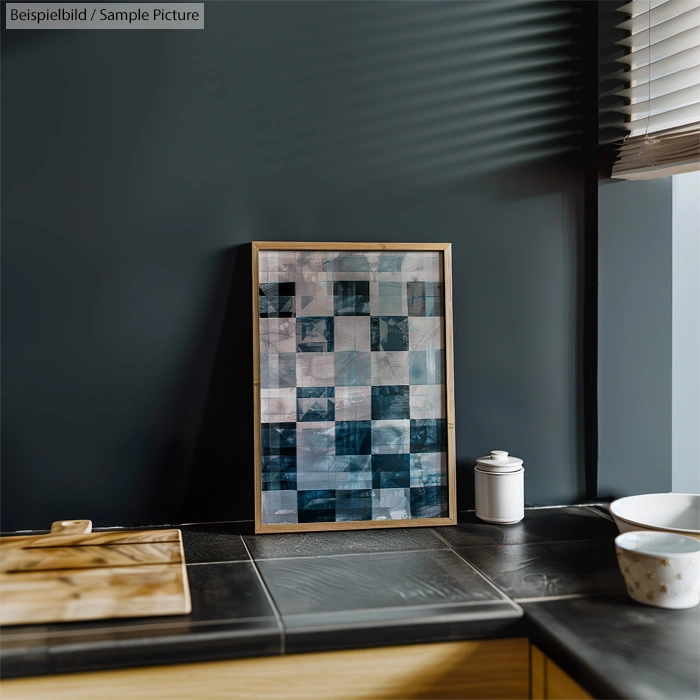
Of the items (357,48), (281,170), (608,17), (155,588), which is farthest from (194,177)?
(608,17)

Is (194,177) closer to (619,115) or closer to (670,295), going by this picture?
(619,115)

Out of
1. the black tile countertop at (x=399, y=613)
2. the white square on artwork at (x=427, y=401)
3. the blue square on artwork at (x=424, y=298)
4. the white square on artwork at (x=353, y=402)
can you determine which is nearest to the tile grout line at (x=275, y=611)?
the black tile countertop at (x=399, y=613)

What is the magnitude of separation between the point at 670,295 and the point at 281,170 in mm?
835

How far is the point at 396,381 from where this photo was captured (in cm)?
148

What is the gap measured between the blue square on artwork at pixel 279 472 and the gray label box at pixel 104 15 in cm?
82

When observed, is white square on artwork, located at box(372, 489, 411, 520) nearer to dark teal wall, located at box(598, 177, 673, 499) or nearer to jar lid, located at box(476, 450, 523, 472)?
jar lid, located at box(476, 450, 523, 472)

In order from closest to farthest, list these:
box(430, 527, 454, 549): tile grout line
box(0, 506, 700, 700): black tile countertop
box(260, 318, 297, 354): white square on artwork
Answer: box(0, 506, 700, 700): black tile countertop → box(430, 527, 454, 549): tile grout line → box(260, 318, 297, 354): white square on artwork

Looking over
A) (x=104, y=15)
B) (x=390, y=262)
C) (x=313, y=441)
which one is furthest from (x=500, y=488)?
(x=104, y=15)

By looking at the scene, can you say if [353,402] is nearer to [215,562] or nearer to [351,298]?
[351,298]

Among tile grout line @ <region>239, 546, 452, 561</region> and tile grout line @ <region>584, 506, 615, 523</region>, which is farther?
tile grout line @ <region>584, 506, 615, 523</region>

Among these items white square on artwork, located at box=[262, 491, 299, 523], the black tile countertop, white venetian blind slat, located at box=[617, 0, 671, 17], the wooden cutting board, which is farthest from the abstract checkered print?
white venetian blind slat, located at box=[617, 0, 671, 17]

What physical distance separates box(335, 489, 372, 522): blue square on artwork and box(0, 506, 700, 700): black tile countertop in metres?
0.08

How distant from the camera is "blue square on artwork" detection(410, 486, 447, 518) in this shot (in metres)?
1.47

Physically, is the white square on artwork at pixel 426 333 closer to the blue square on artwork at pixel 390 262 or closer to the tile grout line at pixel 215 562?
the blue square on artwork at pixel 390 262
